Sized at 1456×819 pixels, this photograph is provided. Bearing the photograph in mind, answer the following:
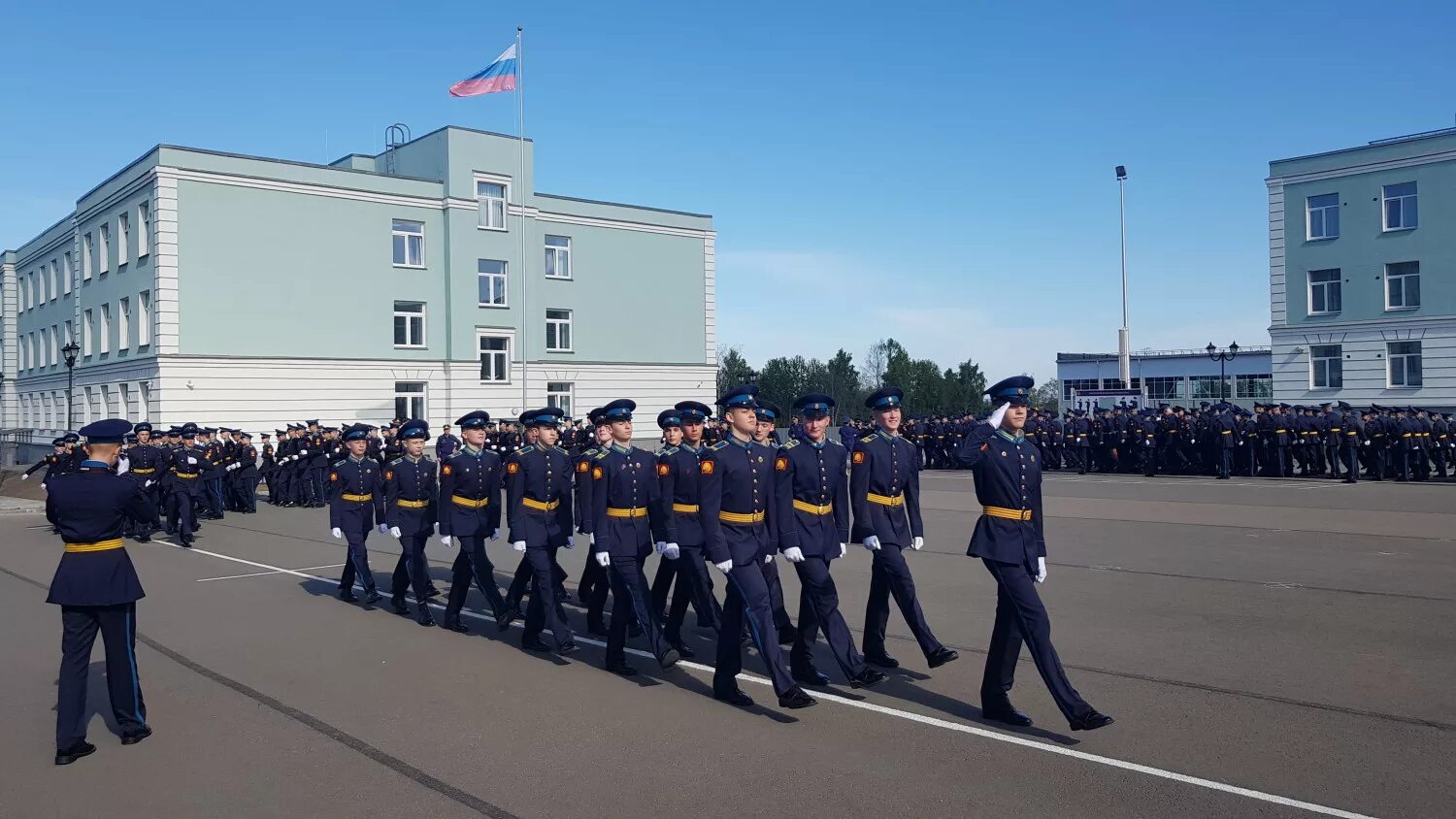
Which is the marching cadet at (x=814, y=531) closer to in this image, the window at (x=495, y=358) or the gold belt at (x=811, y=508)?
the gold belt at (x=811, y=508)

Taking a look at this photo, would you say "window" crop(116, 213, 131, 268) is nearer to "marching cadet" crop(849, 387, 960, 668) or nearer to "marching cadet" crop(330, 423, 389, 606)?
"marching cadet" crop(330, 423, 389, 606)

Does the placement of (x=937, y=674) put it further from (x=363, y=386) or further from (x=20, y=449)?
(x=20, y=449)

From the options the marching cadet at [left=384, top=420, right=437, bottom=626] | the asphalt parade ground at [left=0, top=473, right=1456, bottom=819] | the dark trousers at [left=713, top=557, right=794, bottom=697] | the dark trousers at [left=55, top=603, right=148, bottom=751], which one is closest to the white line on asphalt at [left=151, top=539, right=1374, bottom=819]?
the asphalt parade ground at [left=0, top=473, right=1456, bottom=819]

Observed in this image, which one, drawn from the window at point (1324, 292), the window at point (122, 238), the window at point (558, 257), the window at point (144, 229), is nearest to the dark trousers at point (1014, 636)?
the window at point (144, 229)

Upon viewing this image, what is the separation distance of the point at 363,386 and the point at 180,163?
913 cm

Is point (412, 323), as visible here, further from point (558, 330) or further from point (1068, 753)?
point (1068, 753)

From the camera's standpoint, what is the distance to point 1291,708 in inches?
262

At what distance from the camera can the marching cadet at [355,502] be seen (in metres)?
11.5

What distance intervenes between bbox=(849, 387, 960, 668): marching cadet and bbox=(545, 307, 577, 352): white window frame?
34.4m

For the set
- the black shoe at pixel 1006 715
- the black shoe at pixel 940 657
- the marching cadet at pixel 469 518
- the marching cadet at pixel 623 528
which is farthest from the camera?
the marching cadet at pixel 469 518

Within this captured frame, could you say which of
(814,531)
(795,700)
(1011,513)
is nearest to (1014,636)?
(1011,513)

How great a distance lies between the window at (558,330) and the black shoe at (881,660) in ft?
115

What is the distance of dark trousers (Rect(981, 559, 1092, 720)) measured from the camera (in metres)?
6.27

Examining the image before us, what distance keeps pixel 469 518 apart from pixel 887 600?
4100mm
